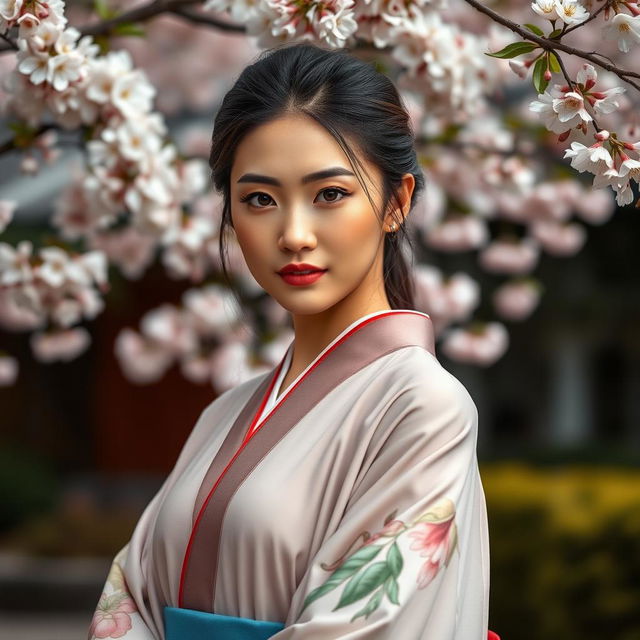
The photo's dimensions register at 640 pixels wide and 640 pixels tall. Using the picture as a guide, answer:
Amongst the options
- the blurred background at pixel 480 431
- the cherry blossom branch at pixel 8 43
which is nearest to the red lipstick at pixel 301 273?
the cherry blossom branch at pixel 8 43

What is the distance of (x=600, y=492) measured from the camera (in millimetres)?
5426

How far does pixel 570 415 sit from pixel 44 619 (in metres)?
7.17

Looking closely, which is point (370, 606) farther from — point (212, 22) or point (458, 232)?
point (458, 232)

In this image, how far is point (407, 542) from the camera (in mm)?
1856

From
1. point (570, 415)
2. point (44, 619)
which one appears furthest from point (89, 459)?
point (570, 415)

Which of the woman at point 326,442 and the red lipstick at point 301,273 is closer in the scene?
the woman at point 326,442

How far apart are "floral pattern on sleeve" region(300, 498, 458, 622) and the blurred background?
2.65 metres

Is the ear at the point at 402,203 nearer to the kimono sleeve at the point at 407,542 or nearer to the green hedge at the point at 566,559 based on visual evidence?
the kimono sleeve at the point at 407,542

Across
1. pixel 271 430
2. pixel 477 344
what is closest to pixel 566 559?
pixel 477 344

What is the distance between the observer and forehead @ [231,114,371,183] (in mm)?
2010

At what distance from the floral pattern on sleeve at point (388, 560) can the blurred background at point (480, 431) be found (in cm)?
265

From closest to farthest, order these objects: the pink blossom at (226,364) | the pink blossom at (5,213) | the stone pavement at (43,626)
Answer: the pink blossom at (5,213)
the pink blossom at (226,364)
the stone pavement at (43,626)

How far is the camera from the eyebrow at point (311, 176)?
6.56 ft

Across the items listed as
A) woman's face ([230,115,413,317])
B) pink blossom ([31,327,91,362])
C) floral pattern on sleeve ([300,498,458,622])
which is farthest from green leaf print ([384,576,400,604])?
pink blossom ([31,327,91,362])
